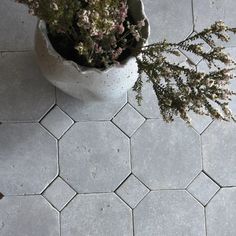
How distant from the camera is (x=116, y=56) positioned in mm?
935

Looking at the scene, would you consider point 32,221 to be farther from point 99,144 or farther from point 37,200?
point 99,144

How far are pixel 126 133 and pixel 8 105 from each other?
0.95 ft

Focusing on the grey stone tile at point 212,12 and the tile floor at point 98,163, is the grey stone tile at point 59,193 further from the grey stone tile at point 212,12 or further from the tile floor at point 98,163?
the grey stone tile at point 212,12

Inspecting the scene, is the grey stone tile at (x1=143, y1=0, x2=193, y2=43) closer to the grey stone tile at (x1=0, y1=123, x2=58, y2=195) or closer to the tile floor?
the tile floor

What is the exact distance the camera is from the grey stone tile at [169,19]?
1.29 m

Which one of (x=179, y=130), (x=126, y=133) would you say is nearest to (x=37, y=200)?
(x=126, y=133)

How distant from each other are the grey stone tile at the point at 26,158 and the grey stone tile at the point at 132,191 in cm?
16

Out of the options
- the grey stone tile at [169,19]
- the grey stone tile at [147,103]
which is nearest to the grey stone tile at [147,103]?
the grey stone tile at [147,103]

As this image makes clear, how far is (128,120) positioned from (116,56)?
1.13 ft

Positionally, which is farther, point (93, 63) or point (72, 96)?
point (72, 96)

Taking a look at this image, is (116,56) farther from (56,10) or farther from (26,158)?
(26,158)

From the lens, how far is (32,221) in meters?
1.21

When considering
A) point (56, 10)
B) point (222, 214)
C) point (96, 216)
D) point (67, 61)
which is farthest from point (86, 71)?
point (222, 214)

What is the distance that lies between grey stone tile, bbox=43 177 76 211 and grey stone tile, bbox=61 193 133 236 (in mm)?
15
